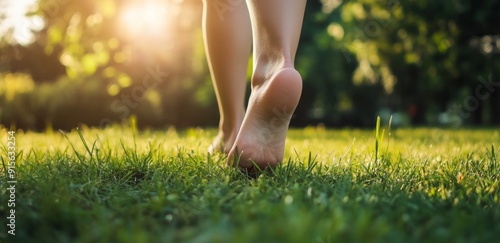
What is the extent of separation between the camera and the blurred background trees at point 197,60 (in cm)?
467

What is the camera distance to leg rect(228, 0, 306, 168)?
145 centimetres

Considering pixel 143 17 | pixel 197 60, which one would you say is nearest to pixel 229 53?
pixel 143 17

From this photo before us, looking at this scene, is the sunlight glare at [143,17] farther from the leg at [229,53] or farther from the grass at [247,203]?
the grass at [247,203]

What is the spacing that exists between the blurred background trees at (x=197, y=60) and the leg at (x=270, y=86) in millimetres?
2393

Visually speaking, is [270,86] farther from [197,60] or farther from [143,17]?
[197,60]

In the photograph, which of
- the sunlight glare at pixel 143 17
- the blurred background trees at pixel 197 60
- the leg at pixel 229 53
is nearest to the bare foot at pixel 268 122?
the leg at pixel 229 53

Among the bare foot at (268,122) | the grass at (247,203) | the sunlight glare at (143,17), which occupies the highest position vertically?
the sunlight glare at (143,17)

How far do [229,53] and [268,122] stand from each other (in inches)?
21.0

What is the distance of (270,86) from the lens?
4.74 feet

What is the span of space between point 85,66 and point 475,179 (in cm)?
406

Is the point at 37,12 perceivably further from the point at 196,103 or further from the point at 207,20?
the point at 196,103

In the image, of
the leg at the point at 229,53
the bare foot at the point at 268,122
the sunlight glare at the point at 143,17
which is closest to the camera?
the bare foot at the point at 268,122

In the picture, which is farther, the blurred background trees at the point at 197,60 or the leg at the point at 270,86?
the blurred background trees at the point at 197,60

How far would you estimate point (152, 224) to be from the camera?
91 centimetres
